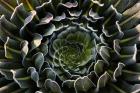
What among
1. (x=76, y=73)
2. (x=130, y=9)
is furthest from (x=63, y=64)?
(x=130, y=9)

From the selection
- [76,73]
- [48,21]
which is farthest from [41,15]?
[76,73]

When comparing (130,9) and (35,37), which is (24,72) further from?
(130,9)

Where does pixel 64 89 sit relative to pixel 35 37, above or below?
below

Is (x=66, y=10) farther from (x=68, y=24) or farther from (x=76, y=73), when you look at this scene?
(x=76, y=73)

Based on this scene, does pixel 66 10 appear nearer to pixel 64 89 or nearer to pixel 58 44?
pixel 58 44

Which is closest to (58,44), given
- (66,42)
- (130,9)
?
(66,42)
